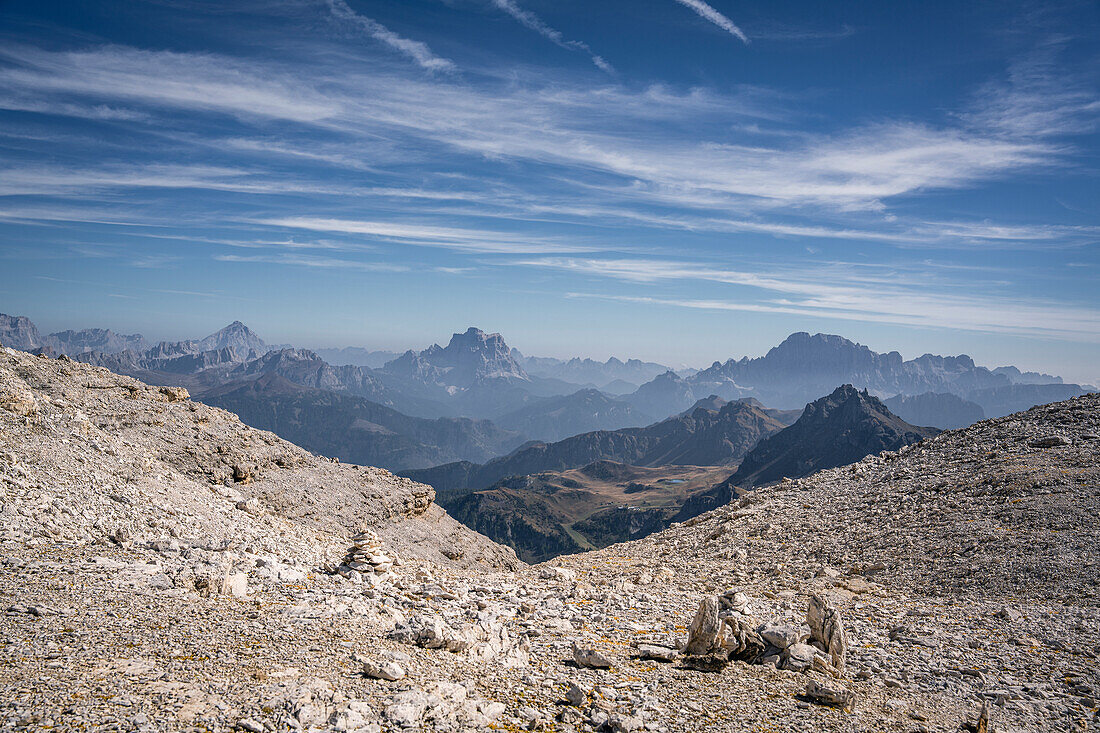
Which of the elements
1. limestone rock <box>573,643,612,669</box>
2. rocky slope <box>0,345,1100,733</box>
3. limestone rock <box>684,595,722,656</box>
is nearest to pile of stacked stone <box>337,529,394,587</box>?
rocky slope <box>0,345,1100,733</box>

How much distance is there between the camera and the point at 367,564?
18625mm

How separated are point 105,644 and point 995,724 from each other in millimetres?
16945

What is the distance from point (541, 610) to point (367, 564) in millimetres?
6377

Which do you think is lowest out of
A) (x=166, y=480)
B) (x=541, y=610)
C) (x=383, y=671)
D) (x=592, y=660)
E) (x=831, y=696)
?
(x=541, y=610)

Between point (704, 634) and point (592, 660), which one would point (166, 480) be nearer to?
point (592, 660)

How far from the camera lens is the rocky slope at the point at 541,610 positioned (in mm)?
9695

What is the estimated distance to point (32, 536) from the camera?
15.1m

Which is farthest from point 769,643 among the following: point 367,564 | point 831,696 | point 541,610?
point 367,564

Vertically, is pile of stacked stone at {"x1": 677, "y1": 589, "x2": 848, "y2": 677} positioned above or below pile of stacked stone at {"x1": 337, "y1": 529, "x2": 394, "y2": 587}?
above

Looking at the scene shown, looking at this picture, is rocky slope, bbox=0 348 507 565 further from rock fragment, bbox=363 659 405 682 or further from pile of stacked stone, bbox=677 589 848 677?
pile of stacked stone, bbox=677 589 848 677

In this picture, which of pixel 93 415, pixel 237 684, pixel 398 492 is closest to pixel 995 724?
pixel 237 684

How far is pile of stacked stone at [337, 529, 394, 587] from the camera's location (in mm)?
17359

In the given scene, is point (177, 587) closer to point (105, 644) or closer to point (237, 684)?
point (105, 644)

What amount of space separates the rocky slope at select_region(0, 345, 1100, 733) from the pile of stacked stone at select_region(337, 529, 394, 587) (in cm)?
10
